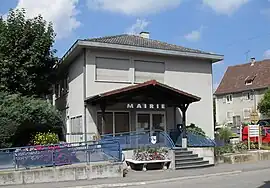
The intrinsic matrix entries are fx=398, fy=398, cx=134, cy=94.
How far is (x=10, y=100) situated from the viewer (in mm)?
21391

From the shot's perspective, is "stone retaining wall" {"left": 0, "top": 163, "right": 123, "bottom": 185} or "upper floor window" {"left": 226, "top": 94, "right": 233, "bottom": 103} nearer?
"stone retaining wall" {"left": 0, "top": 163, "right": 123, "bottom": 185}

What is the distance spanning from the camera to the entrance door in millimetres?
23438

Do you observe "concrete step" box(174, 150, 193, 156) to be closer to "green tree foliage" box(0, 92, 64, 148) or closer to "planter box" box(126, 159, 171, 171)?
"planter box" box(126, 159, 171, 171)

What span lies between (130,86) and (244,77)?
3644 cm

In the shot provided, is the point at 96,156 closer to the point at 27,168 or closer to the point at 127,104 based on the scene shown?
the point at 27,168

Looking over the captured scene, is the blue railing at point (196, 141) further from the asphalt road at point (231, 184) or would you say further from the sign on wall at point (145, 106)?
the asphalt road at point (231, 184)

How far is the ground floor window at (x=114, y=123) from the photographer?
2241 centimetres

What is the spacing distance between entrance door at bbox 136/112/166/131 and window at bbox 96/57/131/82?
2.34 m

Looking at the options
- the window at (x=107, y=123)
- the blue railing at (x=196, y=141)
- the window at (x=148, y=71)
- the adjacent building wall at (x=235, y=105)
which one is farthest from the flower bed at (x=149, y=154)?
the adjacent building wall at (x=235, y=105)

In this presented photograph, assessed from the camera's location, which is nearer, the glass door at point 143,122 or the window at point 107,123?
the window at point 107,123

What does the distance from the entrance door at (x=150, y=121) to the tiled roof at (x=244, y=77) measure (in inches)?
1120

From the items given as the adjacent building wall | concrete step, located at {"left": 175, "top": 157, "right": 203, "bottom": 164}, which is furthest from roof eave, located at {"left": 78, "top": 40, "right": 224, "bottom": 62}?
the adjacent building wall

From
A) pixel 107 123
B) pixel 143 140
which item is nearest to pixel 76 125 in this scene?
pixel 107 123

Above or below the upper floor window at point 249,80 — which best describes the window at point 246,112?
below
